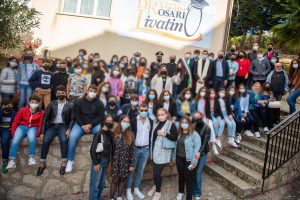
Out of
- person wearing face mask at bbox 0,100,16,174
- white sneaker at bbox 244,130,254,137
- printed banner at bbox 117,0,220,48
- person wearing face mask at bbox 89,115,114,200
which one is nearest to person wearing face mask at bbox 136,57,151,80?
person wearing face mask at bbox 89,115,114,200

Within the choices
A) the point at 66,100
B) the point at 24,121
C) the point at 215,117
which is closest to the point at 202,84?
the point at 215,117

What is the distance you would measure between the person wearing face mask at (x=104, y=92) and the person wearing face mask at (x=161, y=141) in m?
1.02

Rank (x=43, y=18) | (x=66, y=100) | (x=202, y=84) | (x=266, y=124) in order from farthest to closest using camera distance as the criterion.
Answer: (x=43, y=18) < (x=266, y=124) < (x=202, y=84) < (x=66, y=100)

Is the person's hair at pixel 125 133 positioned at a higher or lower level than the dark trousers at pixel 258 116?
lower

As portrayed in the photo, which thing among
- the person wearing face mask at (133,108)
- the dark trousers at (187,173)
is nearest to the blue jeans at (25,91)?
the person wearing face mask at (133,108)

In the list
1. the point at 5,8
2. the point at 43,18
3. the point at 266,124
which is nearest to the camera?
the point at 5,8

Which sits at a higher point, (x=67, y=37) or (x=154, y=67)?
(x=67, y=37)

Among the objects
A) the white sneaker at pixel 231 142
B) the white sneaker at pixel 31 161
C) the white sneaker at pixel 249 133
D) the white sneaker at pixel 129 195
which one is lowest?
the white sneaker at pixel 129 195

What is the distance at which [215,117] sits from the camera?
223 inches

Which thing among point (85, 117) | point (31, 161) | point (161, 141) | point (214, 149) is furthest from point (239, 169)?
point (31, 161)

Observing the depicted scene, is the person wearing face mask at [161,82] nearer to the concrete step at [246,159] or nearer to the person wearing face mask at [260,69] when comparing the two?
the concrete step at [246,159]

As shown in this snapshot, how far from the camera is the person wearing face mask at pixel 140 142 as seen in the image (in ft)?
16.8

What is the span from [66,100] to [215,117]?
115 inches

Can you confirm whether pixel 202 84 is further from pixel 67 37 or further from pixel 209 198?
pixel 67 37
